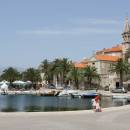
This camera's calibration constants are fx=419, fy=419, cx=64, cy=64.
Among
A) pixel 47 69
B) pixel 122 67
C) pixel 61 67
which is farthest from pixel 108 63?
pixel 122 67

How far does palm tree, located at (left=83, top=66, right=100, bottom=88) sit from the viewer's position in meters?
146

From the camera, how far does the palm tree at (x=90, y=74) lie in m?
146

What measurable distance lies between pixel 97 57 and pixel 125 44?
41.0 feet

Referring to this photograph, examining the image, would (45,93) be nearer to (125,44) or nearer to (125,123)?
(125,44)

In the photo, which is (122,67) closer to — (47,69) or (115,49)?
(47,69)

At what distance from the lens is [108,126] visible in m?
23.0

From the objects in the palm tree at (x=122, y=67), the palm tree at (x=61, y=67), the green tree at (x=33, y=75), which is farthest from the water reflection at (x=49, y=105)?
the green tree at (x=33, y=75)

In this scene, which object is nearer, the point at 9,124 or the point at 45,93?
the point at 9,124

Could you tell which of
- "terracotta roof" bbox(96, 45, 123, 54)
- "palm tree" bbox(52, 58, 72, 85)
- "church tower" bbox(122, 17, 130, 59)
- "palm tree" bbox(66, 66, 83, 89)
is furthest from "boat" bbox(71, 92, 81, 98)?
"terracotta roof" bbox(96, 45, 123, 54)

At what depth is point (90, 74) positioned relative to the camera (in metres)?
147

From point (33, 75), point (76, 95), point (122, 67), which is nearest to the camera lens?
point (76, 95)

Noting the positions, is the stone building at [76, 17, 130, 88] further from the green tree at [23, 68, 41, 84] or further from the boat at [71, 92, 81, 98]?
the boat at [71, 92, 81, 98]

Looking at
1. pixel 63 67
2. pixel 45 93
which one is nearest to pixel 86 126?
pixel 45 93

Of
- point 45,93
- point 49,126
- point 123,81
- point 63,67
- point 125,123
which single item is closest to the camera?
point 49,126
